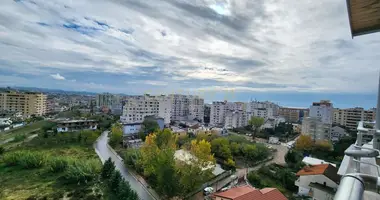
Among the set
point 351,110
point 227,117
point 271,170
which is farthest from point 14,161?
point 351,110

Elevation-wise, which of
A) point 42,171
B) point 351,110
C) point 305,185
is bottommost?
point 42,171

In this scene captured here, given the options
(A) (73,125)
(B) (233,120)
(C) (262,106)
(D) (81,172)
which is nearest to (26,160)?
(D) (81,172)

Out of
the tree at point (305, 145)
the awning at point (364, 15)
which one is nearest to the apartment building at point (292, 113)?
the tree at point (305, 145)

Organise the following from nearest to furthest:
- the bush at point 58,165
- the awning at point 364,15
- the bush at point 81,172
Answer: the awning at point 364,15, the bush at point 81,172, the bush at point 58,165

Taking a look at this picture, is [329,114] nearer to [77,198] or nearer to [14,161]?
[77,198]

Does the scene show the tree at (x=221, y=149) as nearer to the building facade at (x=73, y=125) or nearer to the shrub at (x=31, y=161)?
the shrub at (x=31, y=161)
